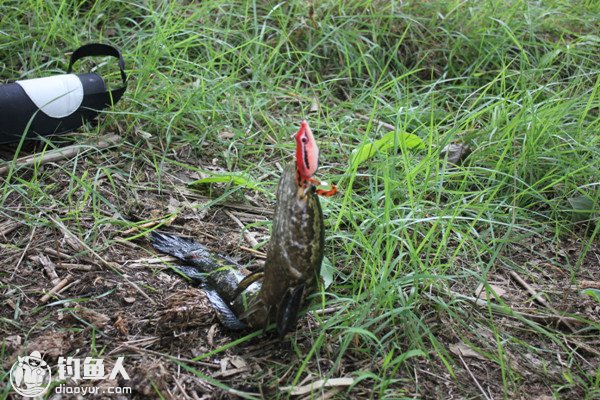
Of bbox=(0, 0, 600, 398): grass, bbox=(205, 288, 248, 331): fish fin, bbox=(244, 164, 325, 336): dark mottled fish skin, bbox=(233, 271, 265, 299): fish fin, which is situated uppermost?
bbox=(244, 164, 325, 336): dark mottled fish skin

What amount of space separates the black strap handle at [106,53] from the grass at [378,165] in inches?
2.8

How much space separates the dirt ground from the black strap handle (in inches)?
17.9

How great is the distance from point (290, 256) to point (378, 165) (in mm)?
898

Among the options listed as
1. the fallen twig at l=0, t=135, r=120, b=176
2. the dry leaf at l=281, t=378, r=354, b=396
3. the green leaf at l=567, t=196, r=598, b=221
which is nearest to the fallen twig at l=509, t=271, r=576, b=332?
the green leaf at l=567, t=196, r=598, b=221

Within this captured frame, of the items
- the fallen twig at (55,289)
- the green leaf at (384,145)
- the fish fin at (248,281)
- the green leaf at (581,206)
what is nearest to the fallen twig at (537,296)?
the green leaf at (581,206)

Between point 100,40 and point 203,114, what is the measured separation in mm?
676

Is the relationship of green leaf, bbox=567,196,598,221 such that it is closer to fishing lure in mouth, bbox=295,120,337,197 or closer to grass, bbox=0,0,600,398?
grass, bbox=0,0,600,398

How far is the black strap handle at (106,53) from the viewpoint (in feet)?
9.54

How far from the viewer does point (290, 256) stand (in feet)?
6.15

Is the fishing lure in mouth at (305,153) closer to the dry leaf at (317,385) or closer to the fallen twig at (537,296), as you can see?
the dry leaf at (317,385)

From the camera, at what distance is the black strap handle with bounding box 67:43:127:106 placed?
2908 millimetres

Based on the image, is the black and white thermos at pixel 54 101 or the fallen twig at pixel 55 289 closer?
the fallen twig at pixel 55 289

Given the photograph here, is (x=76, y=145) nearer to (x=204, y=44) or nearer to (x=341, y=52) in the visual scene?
(x=204, y=44)

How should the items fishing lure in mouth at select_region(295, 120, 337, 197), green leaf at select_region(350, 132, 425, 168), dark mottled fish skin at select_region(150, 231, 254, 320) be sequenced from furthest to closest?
green leaf at select_region(350, 132, 425, 168) → dark mottled fish skin at select_region(150, 231, 254, 320) → fishing lure in mouth at select_region(295, 120, 337, 197)
